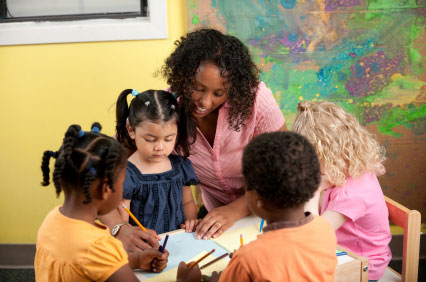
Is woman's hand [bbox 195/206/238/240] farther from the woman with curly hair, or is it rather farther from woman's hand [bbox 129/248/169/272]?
woman's hand [bbox 129/248/169/272]

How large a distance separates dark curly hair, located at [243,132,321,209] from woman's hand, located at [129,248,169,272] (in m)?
0.39

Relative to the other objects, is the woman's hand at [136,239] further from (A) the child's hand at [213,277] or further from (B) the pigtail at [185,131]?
(B) the pigtail at [185,131]

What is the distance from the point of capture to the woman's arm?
4.81 feet

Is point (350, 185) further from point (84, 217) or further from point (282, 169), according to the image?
point (84, 217)

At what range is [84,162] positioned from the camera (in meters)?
1.05

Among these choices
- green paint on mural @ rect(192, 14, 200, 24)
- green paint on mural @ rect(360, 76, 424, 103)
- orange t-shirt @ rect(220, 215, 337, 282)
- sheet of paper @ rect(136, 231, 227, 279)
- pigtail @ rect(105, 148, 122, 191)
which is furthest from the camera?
green paint on mural @ rect(360, 76, 424, 103)

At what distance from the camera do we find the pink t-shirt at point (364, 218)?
5.13 ft

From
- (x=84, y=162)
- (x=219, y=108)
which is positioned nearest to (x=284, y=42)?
(x=219, y=108)

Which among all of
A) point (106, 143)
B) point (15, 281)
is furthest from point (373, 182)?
point (15, 281)

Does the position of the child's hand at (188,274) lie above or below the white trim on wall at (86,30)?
below

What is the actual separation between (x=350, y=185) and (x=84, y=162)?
3.29 feet

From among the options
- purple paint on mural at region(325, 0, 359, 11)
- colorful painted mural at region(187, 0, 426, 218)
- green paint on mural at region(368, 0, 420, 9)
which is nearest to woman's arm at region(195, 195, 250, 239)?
colorful painted mural at region(187, 0, 426, 218)

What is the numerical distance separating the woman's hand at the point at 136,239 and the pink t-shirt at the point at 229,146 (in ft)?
1.56

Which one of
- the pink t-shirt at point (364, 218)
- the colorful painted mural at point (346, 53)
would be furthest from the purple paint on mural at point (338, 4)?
the pink t-shirt at point (364, 218)
